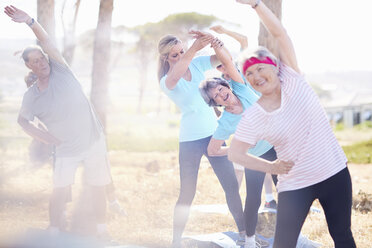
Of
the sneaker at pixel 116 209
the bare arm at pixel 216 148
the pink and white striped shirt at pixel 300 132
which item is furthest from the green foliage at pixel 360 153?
the pink and white striped shirt at pixel 300 132

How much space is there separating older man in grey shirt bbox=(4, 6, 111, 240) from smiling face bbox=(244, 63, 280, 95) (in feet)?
6.61

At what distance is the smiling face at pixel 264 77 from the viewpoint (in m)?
2.24

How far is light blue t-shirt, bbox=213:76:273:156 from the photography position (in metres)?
2.94

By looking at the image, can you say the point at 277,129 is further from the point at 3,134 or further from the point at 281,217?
the point at 3,134

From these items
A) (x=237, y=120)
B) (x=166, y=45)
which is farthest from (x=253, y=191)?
(x=166, y=45)

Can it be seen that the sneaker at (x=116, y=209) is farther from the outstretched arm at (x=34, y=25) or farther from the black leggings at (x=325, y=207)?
the black leggings at (x=325, y=207)

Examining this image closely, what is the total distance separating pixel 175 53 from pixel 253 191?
1.22m

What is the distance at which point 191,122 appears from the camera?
132 inches

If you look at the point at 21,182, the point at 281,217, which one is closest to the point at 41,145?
the point at 21,182

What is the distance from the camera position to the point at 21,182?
6637mm

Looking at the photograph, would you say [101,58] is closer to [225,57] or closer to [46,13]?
[46,13]

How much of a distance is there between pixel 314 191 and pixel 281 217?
232 millimetres

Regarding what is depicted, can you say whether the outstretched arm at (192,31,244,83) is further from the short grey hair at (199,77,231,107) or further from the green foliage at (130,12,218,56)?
the green foliage at (130,12,218,56)

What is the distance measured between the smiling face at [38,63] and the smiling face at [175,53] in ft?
3.47
